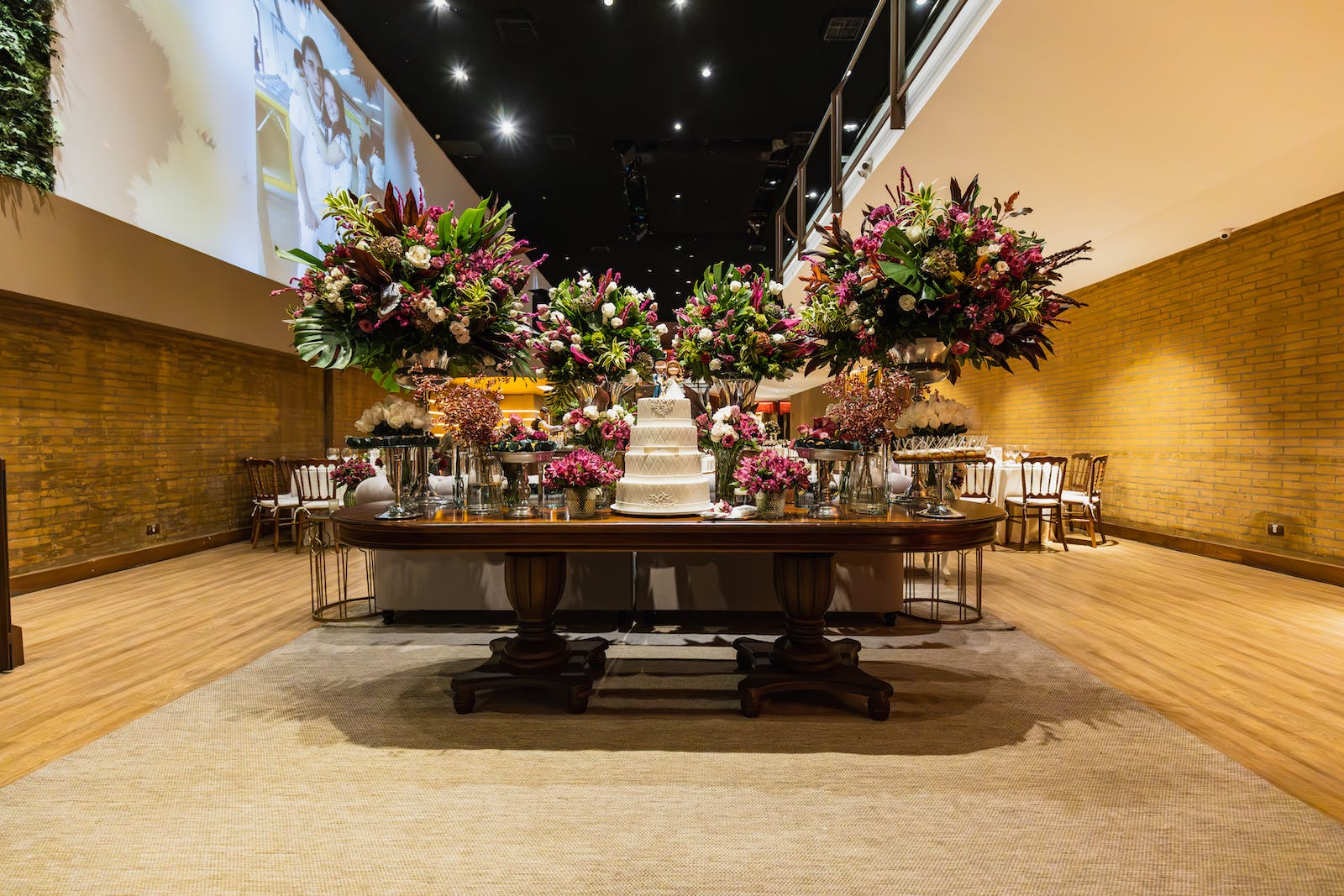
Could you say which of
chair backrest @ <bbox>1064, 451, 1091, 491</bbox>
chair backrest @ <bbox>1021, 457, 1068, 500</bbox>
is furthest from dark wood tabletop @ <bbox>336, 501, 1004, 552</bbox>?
chair backrest @ <bbox>1064, 451, 1091, 491</bbox>

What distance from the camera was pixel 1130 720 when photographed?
2.73 meters

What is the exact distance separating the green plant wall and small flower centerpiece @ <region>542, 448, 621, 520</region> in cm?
487

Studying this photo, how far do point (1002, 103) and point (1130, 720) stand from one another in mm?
3921

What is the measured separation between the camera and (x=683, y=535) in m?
2.37

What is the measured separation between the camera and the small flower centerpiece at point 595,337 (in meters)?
3.35

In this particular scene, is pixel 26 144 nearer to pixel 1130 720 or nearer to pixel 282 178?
pixel 282 178

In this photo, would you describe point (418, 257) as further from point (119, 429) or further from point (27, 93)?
point (119, 429)

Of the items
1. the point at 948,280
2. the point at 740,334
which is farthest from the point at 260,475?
the point at 948,280

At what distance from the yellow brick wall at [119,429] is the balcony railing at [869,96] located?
635cm

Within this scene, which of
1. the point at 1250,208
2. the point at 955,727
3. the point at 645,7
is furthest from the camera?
the point at 645,7

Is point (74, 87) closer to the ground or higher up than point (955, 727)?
higher up

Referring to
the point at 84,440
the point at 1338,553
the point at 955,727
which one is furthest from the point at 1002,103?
the point at 84,440

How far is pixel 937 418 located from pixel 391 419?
2276 millimetres

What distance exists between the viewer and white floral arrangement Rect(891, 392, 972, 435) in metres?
2.64
